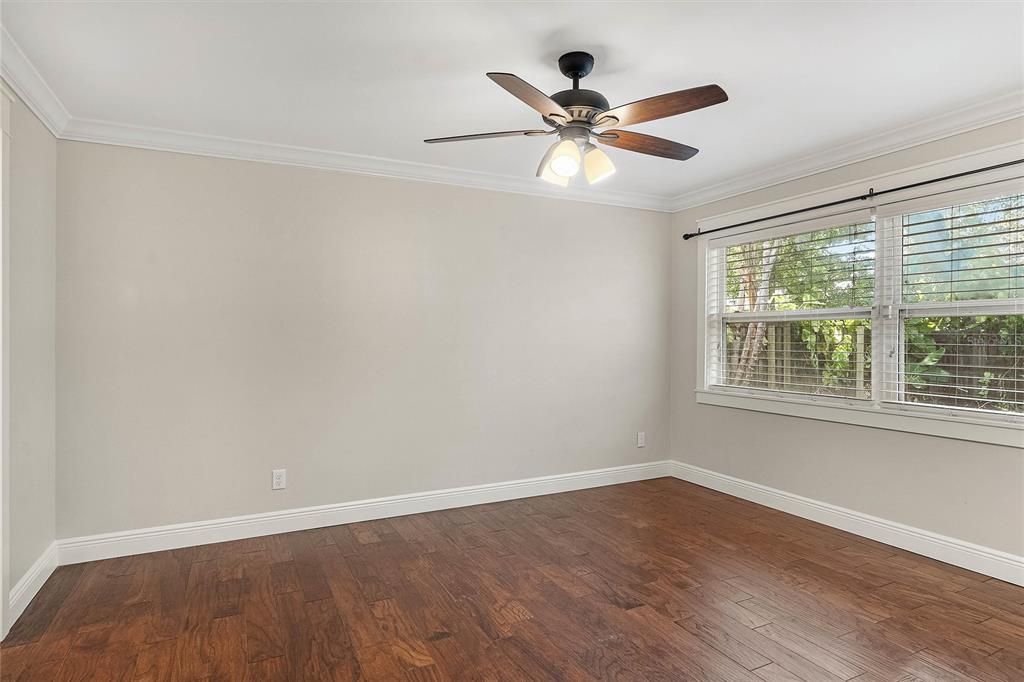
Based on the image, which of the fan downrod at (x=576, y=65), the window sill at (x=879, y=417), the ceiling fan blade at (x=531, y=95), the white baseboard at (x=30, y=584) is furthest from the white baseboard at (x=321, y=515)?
the fan downrod at (x=576, y=65)

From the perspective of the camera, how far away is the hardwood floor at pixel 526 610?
82.6 inches

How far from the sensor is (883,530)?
3.32 metres

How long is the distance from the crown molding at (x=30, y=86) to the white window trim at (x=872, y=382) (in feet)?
13.8

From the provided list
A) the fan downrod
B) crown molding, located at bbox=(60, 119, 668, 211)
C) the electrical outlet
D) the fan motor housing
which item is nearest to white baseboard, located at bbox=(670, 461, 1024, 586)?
crown molding, located at bbox=(60, 119, 668, 211)

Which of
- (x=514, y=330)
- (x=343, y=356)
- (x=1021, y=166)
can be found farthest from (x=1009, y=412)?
(x=343, y=356)

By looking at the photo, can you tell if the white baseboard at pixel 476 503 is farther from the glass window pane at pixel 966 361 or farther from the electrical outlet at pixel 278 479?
the glass window pane at pixel 966 361

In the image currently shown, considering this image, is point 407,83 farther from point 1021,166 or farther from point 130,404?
point 1021,166

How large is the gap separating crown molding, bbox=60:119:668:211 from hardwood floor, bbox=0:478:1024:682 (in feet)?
7.53

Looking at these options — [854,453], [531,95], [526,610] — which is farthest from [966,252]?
[526,610]

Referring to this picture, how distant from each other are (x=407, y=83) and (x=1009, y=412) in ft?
11.0

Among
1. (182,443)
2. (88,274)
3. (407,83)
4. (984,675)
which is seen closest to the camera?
(984,675)

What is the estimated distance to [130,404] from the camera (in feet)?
10.3

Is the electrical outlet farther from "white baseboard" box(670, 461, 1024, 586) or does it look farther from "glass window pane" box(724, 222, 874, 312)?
"glass window pane" box(724, 222, 874, 312)

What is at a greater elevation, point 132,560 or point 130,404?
point 130,404
